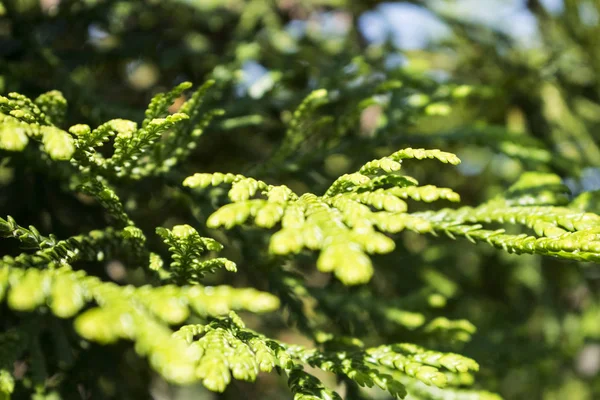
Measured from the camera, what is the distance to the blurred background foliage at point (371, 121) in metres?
1.45

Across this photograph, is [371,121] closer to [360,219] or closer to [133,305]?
[360,219]

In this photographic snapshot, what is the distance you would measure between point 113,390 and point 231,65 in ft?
3.51

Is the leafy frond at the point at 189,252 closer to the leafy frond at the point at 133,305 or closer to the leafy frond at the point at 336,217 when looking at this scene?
the leafy frond at the point at 336,217

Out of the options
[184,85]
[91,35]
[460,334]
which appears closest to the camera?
[184,85]

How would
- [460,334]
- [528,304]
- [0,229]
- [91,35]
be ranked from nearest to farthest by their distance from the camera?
[0,229], [460,334], [91,35], [528,304]

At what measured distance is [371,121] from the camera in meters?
2.50

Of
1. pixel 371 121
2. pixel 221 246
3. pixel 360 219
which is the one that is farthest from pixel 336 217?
pixel 371 121

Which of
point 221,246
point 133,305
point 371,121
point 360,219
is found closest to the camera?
point 133,305

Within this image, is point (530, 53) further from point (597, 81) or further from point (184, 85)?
point (184, 85)

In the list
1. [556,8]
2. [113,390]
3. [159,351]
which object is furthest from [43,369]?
[556,8]

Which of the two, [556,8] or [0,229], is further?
[556,8]

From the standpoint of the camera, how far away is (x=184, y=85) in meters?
1.05

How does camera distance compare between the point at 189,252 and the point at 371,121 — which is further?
the point at 371,121

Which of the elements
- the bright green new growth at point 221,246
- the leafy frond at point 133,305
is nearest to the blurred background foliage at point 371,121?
the bright green new growth at point 221,246
